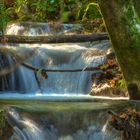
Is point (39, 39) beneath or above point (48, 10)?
above

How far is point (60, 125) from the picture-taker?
6559 mm

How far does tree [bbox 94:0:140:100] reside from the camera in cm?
622

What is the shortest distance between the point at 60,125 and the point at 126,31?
4.75ft

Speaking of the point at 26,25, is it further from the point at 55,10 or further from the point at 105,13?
the point at 105,13

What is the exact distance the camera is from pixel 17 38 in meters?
7.82

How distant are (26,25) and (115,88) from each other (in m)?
7.02

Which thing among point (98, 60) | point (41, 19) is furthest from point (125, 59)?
point (41, 19)

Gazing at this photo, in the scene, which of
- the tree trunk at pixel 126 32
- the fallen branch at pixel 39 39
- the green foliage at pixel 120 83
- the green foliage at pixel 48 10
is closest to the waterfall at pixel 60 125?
the tree trunk at pixel 126 32

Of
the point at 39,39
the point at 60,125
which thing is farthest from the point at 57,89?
the point at 60,125

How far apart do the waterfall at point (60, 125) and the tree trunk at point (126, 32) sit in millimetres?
691

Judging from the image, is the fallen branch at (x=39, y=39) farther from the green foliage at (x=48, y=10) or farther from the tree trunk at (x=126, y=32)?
the green foliage at (x=48, y=10)

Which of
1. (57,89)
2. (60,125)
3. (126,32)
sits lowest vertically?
(57,89)

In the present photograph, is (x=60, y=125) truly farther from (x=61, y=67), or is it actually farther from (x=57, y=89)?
(x=61, y=67)

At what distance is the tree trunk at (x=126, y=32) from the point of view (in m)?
6.22
